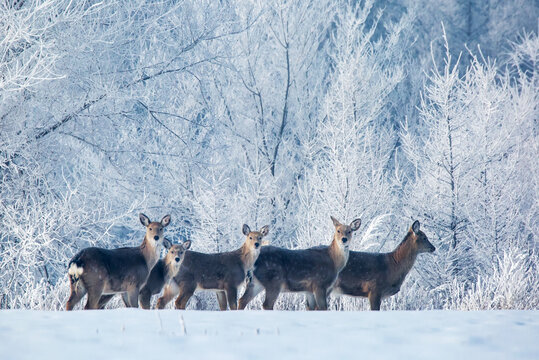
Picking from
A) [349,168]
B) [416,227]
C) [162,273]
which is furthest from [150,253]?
[349,168]

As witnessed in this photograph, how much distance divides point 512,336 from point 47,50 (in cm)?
822

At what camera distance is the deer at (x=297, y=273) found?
9.23 meters

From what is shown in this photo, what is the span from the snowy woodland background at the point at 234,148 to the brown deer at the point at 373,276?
3.07ft

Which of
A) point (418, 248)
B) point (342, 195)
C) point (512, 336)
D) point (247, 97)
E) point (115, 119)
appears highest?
point (247, 97)

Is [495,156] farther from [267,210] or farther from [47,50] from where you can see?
[47,50]

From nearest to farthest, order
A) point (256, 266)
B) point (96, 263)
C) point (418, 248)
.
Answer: point (96, 263)
point (256, 266)
point (418, 248)

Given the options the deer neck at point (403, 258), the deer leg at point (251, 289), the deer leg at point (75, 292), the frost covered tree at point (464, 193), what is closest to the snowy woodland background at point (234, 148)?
the frost covered tree at point (464, 193)

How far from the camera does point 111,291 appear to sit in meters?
8.37

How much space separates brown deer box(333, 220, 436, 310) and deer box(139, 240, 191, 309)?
219cm

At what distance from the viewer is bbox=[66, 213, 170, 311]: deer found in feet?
26.5

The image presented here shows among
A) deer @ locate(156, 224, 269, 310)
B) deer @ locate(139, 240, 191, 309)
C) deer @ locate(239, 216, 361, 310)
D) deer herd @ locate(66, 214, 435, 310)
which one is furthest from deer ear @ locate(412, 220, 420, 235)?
deer @ locate(139, 240, 191, 309)

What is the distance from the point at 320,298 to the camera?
9211 mm


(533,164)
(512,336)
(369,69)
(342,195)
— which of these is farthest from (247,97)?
(512,336)

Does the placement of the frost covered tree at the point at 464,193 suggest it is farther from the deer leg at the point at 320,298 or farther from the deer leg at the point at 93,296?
the deer leg at the point at 93,296
